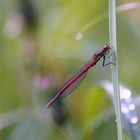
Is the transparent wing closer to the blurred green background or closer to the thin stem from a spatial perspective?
the blurred green background

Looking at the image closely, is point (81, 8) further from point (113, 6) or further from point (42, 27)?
point (113, 6)

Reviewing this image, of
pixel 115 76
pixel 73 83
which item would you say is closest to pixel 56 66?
pixel 73 83

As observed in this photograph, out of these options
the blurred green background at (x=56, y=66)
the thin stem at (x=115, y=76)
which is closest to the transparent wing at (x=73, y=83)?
the blurred green background at (x=56, y=66)

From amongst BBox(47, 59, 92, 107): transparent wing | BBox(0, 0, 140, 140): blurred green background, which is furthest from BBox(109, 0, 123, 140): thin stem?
BBox(0, 0, 140, 140): blurred green background

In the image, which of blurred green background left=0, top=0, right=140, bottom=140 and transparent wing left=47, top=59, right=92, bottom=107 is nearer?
transparent wing left=47, top=59, right=92, bottom=107

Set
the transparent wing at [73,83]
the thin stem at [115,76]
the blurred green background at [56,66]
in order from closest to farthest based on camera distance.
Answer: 1. the thin stem at [115,76]
2. the transparent wing at [73,83]
3. the blurred green background at [56,66]

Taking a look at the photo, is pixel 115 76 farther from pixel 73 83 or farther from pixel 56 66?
pixel 56 66

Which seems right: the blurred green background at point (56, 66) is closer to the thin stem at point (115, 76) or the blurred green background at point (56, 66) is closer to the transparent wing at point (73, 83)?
the transparent wing at point (73, 83)

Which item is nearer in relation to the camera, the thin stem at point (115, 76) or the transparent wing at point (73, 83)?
the thin stem at point (115, 76)
